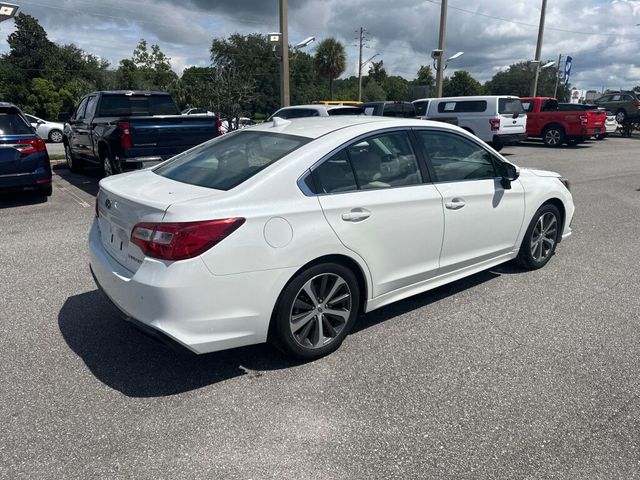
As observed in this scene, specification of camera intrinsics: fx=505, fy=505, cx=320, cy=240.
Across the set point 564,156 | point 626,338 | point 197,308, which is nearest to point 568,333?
point 626,338

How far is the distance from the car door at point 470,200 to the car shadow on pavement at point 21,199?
7.34m

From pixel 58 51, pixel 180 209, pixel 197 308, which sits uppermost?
pixel 58 51

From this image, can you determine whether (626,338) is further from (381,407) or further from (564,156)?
(564,156)

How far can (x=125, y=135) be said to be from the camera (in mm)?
8227

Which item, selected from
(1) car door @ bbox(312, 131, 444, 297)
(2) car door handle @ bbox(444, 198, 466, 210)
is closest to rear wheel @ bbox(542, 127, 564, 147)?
(2) car door handle @ bbox(444, 198, 466, 210)

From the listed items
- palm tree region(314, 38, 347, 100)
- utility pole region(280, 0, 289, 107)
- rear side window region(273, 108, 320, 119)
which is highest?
palm tree region(314, 38, 347, 100)

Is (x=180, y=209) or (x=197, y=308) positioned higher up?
(x=180, y=209)

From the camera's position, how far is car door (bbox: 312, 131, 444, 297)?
11.2 ft

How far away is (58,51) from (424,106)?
5320 cm

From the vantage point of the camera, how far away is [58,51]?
5688 cm

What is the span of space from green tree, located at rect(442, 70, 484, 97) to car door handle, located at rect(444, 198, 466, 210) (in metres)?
84.0

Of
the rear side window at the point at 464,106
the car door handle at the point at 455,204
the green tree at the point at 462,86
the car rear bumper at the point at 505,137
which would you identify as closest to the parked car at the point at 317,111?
the rear side window at the point at 464,106

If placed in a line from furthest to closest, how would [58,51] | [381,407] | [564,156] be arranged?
[58,51], [564,156], [381,407]

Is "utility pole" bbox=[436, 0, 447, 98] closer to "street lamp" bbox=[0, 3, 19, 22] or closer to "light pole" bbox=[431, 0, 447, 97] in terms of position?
"light pole" bbox=[431, 0, 447, 97]
